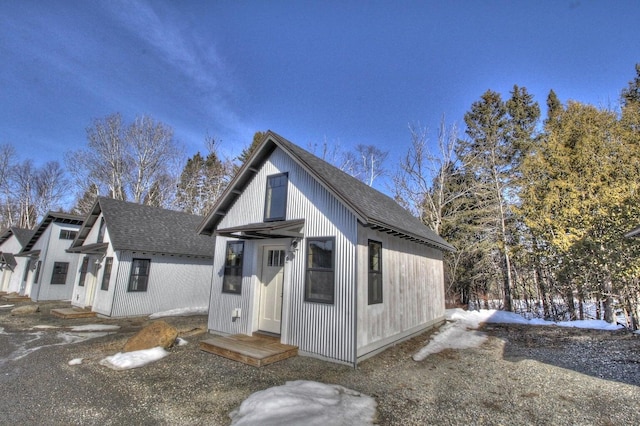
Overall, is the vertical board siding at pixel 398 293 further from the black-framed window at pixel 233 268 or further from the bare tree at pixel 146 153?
the bare tree at pixel 146 153

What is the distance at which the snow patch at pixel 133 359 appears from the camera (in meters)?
6.17

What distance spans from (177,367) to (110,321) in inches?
335

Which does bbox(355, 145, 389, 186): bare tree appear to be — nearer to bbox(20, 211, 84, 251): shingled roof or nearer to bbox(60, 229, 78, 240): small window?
bbox(20, 211, 84, 251): shingled roof

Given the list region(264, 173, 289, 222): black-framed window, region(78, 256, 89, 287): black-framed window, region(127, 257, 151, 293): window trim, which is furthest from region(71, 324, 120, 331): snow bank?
region(264, 173, 289, 222): black-framed window

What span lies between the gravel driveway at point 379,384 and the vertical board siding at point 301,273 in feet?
1.95

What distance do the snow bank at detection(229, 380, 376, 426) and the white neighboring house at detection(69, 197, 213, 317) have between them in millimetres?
11774

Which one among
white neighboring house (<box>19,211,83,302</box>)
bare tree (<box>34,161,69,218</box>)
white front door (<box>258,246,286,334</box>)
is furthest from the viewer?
bare tree (<box>34,161,69,218</box>)

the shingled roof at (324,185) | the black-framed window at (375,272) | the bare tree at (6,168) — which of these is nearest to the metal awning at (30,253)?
the bare tree at (6,168)

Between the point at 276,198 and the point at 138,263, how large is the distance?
9.36m

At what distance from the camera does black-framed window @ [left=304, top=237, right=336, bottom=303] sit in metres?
7.11

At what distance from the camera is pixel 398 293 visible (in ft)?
28.7

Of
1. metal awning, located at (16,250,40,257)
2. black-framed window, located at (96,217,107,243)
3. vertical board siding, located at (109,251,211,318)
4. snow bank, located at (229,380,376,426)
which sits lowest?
snow bank, located at (229,380,376,426)

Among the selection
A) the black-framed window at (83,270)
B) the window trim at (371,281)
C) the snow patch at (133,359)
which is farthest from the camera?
the black-framed window at (83,270)

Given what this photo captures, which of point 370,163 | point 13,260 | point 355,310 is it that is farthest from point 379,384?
point 13,260
